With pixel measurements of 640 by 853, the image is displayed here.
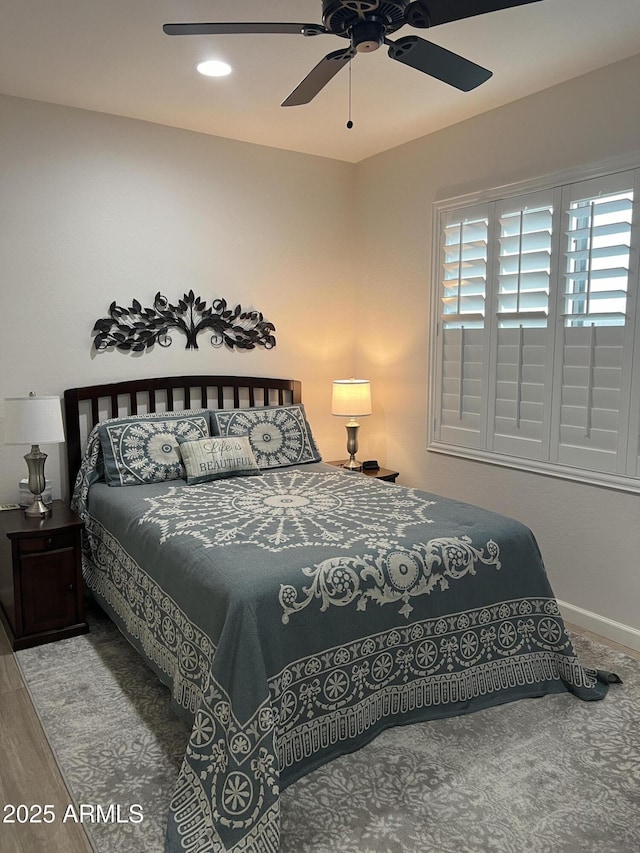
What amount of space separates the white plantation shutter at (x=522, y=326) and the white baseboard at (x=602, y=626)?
84 centimetres

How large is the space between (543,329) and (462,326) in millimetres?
601

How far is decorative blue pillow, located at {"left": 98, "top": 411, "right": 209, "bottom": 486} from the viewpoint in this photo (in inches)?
135

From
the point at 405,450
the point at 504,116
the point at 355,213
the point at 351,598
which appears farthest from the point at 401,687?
the point at 355,213

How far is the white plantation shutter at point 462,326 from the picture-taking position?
12.4ft

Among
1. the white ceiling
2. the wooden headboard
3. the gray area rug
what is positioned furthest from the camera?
the wooden headboard

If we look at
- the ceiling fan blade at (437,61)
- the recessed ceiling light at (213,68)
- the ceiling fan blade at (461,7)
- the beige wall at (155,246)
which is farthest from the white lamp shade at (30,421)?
the ceiling fan blade at (461,7)

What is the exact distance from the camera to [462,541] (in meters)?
2.57

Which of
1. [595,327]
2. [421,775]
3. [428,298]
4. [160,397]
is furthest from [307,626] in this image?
[428,298]

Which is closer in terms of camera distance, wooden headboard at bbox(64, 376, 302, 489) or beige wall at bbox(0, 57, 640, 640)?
beige wall at bbox(0, 57, 640, 640)

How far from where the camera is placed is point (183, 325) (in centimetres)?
407

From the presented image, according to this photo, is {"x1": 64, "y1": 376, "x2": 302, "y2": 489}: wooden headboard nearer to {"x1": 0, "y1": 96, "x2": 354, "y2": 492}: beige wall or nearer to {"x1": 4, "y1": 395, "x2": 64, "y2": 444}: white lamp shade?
{"x1": 0, "y1": 96, "x2": 354, "y2": 492}: beige wall

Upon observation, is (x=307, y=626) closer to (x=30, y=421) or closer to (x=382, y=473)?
(x=30, y=421)

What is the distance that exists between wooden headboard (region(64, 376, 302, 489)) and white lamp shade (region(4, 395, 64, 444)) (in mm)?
524

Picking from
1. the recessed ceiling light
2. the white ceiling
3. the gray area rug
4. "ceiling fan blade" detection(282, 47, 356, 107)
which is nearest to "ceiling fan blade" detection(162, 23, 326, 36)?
"ceiling fan blade" detection(282, 47, 356, 107)
